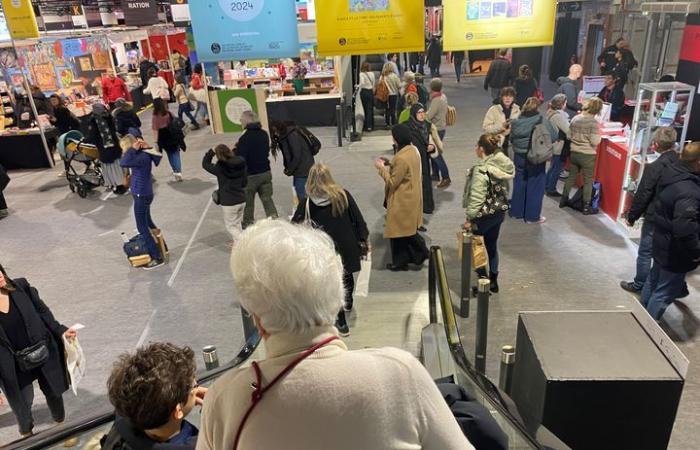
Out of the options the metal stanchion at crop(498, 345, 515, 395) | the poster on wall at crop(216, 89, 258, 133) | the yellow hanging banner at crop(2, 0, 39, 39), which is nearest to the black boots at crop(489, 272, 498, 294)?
the metal stanchion at crop(498, 345, 515, 395)

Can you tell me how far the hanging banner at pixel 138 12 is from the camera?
17359 millimetres

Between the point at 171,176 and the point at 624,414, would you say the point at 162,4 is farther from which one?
the point at 624,414

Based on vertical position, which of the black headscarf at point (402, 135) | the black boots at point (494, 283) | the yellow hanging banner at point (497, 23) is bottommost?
the black boots at point (494, 283)

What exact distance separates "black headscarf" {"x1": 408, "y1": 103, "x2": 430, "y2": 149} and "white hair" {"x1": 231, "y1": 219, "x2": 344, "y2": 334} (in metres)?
5.68

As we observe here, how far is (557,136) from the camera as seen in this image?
732 cm

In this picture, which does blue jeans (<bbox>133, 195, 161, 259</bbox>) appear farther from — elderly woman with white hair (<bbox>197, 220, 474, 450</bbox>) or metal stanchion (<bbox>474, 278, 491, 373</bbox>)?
elderly woman with white hair (<bbox>197, 220, 474, 450</bbox>)

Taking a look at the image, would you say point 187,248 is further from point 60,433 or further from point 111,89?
point 111,89

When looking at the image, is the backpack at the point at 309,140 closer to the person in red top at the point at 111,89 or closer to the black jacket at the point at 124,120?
the black jacket at the point at 124,120

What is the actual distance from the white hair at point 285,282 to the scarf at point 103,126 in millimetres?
8502

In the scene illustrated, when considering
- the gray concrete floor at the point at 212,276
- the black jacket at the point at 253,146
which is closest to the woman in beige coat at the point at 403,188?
the gray concrete floor at the point at 212,276

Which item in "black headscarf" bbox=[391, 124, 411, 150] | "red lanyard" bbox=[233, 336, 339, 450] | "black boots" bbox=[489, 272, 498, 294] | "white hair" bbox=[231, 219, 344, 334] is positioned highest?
"white hair" bbox=[231, 219, 344, 334]

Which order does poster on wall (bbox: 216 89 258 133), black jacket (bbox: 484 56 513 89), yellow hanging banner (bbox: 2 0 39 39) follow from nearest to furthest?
poster on wall (bbox: 216 89 258 133), yellow hanging banner (bbox: 2 0 39 39), black jacket (bbox: 484 56 513 89)

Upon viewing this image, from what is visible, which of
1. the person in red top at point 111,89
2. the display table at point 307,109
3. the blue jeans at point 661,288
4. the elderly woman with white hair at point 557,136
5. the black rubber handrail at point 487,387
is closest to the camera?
the black rubber handrail at point 487,387

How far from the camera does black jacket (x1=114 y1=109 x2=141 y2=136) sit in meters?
8.94
